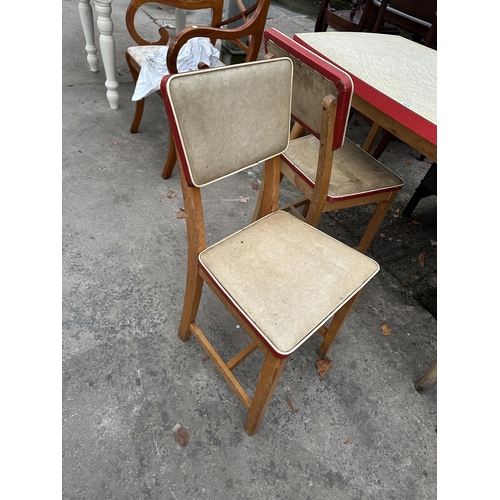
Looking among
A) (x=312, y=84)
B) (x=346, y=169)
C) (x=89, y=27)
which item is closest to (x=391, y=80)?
(x=346, y=169)

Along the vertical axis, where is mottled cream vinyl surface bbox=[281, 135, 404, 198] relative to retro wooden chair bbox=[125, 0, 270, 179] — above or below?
below

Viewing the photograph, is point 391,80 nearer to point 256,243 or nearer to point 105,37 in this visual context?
point 256,243

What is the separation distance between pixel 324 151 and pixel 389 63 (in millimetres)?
869

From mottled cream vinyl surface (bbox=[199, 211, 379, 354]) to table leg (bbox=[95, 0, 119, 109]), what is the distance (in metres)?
2.13

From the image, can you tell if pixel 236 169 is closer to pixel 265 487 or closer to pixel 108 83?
pixel 265 487

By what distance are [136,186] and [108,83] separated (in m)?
1.09

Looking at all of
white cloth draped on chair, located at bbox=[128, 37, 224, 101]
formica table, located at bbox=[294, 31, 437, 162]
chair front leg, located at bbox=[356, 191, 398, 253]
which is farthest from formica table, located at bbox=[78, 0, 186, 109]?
chair front leg, located at bbox=[356, 191, 398, 253]

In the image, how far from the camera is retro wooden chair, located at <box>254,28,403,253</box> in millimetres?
1271

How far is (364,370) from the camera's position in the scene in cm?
176

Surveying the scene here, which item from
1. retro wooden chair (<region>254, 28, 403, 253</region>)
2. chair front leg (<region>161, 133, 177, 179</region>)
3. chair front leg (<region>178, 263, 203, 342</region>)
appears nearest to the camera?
retro wooden chair (<region>254, 28, 403, 253</region>)

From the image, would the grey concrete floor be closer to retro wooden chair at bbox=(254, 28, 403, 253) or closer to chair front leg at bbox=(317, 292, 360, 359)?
chair front leg at bbox=(317, 292, 360, 359)

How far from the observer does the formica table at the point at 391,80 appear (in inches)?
57.7

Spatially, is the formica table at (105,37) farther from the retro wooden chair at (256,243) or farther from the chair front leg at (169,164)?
the retro wooden chair at (256,243)

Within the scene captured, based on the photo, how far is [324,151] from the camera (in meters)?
1.44
